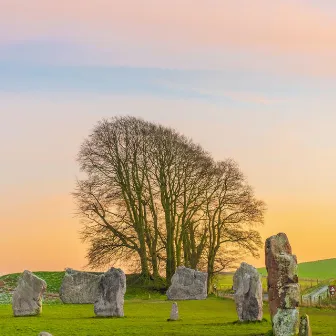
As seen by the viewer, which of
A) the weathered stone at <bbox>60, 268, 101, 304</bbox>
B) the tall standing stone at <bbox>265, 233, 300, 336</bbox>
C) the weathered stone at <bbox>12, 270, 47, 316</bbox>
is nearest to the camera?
the tall standing stone at <bbox>265, 233, 300, 336</bbox>

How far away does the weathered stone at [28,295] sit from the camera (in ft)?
129

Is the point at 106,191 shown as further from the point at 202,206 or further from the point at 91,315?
the point at 91,315

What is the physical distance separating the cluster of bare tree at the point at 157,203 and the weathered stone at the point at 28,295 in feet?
73.5

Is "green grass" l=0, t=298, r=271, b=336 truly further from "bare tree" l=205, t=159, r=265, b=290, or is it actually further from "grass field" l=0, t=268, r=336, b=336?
"bare tree" l=205, t=159, r=265, b=290

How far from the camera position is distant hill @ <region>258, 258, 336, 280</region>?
9867cm

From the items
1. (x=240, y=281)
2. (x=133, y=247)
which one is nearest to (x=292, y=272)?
(x=240, y=281)

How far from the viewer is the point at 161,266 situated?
212ft

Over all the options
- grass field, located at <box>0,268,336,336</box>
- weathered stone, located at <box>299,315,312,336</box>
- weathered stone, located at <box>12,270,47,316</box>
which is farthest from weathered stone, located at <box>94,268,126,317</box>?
weathered stone, located at <box>299,315,312,336</box>

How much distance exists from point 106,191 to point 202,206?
7.80m

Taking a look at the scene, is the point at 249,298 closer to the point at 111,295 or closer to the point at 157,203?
the point at 111,295

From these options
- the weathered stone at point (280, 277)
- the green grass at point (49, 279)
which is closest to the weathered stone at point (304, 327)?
the weathered stone at point (280, 277)

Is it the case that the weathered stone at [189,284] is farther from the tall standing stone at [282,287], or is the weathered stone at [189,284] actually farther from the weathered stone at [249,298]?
the tall standing stone at [282,287]

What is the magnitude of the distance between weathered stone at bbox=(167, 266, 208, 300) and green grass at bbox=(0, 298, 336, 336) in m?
11.6

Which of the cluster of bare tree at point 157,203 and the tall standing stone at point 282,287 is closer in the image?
the tall standing stone at point 282,287
